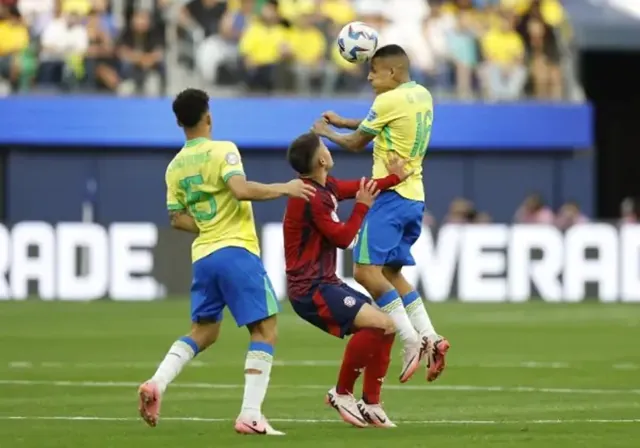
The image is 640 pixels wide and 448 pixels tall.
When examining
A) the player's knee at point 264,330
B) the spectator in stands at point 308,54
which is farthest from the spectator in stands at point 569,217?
the player's knee at point 264,330

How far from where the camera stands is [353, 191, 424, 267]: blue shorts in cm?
1202

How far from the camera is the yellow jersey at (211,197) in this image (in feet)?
35.0

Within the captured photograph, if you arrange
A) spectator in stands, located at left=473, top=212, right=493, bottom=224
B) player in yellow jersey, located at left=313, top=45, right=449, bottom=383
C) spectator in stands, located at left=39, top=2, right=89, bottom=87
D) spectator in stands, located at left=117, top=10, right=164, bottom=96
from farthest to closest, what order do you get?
spectator in stands, located at left=117, top=10, right=164, bottom=96 → spectator in stands, located at left=39, top=2, right=89, bottom=87 → spectator in stands, located at left=473, top=212, right=493, bottom=224 → player in yellow jersey, located at left=313, top=45, right=449, bottom=383

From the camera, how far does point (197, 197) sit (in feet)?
35.3

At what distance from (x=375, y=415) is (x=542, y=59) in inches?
825

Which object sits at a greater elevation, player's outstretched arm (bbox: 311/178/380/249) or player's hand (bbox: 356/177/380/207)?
player's hand (bbox: 356/177/380/207)

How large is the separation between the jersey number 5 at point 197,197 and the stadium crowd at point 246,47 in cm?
1949

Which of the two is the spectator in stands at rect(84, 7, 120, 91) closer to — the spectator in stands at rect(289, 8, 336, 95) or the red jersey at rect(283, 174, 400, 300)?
the spectator in stands at rect(289, 8, 336, 95)

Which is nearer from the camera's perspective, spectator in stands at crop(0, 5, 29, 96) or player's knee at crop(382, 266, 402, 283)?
player's knee at crop(382, 266, 402, 283)

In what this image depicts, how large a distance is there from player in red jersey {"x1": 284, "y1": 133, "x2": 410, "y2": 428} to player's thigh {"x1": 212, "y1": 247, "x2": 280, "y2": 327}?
1.17ft

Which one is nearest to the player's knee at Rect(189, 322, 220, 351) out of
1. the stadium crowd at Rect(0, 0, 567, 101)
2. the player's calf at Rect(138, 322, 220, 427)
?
the player's calf at Rect(138, 322, 220, 427)

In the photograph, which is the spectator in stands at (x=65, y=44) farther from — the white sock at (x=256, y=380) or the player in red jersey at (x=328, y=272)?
the white sock at (x=256, y=380)

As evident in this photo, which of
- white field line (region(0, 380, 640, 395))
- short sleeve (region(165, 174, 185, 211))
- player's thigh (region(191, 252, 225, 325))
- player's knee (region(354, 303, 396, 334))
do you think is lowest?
white field line (region(0, 380, 640, 395))

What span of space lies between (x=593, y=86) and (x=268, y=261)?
44.4ft
